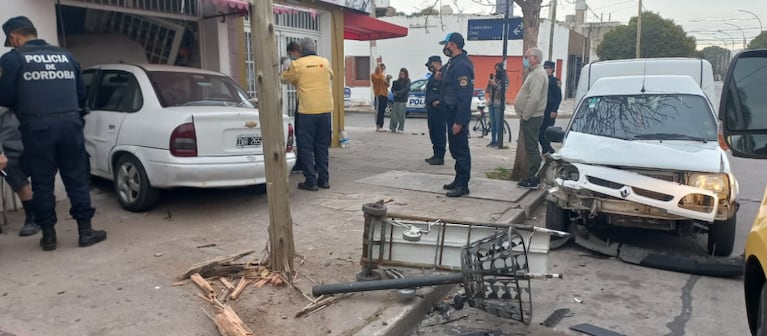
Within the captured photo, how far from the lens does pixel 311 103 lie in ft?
23.4

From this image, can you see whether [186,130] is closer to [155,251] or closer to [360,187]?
[155,251]

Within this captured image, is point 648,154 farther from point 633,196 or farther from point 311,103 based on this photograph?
point 311,103

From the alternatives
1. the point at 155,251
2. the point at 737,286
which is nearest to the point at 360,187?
the point at 155,251

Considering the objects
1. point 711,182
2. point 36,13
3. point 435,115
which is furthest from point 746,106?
point 435,115

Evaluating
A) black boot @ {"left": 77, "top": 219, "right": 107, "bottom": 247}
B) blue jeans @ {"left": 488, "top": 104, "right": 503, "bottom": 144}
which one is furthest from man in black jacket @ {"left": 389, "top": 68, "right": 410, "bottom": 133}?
black boot @ {"left": 77, "top": 219, "right": 107, "bottom": 247}

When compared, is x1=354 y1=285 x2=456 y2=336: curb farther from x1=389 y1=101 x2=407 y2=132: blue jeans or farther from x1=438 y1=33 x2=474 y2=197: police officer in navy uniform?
x1=389 y1=101 x2=407 y2=132: blue jeans

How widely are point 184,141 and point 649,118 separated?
4.89 m

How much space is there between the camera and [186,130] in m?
5.68

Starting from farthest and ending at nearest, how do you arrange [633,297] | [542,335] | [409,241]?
[633,297] < [409,241] < [542,335]

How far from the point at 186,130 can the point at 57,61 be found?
1308 mm

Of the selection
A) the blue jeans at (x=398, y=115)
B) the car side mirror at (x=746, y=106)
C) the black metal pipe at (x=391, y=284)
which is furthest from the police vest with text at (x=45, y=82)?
the blue jeans at (x=398, y=115)

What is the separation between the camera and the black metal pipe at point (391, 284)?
3914mm

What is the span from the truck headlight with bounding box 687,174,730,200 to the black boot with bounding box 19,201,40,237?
600cm

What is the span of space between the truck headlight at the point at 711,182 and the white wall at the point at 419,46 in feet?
84.7
